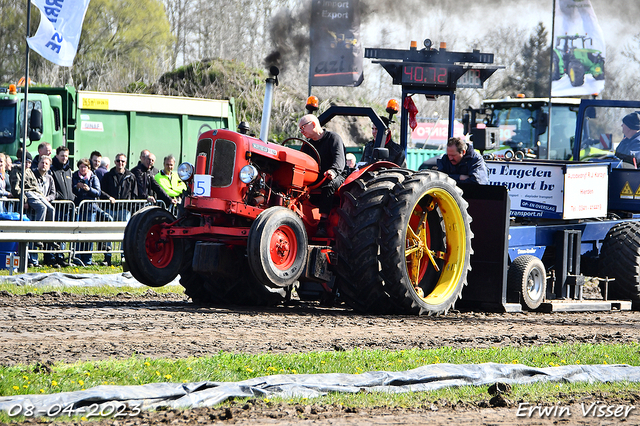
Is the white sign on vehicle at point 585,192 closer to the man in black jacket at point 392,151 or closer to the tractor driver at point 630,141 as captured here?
the tractor driver at point 630,141

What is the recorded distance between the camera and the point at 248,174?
8.43 meters

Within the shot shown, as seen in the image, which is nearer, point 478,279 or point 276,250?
point 276,250

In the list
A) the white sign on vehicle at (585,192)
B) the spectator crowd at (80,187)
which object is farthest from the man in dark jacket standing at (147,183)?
the white sign on vehicle at (585,192)

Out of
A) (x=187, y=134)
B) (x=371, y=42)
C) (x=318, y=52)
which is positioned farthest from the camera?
(x=187, y=134)

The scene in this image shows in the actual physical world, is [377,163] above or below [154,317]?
above

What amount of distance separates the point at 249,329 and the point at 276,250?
1026mm

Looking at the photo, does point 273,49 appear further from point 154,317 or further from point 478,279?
point 154,317

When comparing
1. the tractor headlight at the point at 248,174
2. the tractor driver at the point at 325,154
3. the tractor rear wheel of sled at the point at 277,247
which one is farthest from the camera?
the tractor driver at the point at 325,154

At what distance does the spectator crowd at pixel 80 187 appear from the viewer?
1380 centimetres

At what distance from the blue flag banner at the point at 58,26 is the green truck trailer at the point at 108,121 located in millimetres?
2960

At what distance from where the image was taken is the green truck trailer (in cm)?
1736

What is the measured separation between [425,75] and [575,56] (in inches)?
558

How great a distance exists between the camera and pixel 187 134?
65.9ft

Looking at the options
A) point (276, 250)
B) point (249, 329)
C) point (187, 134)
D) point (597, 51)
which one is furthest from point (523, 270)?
point (597, 51)
